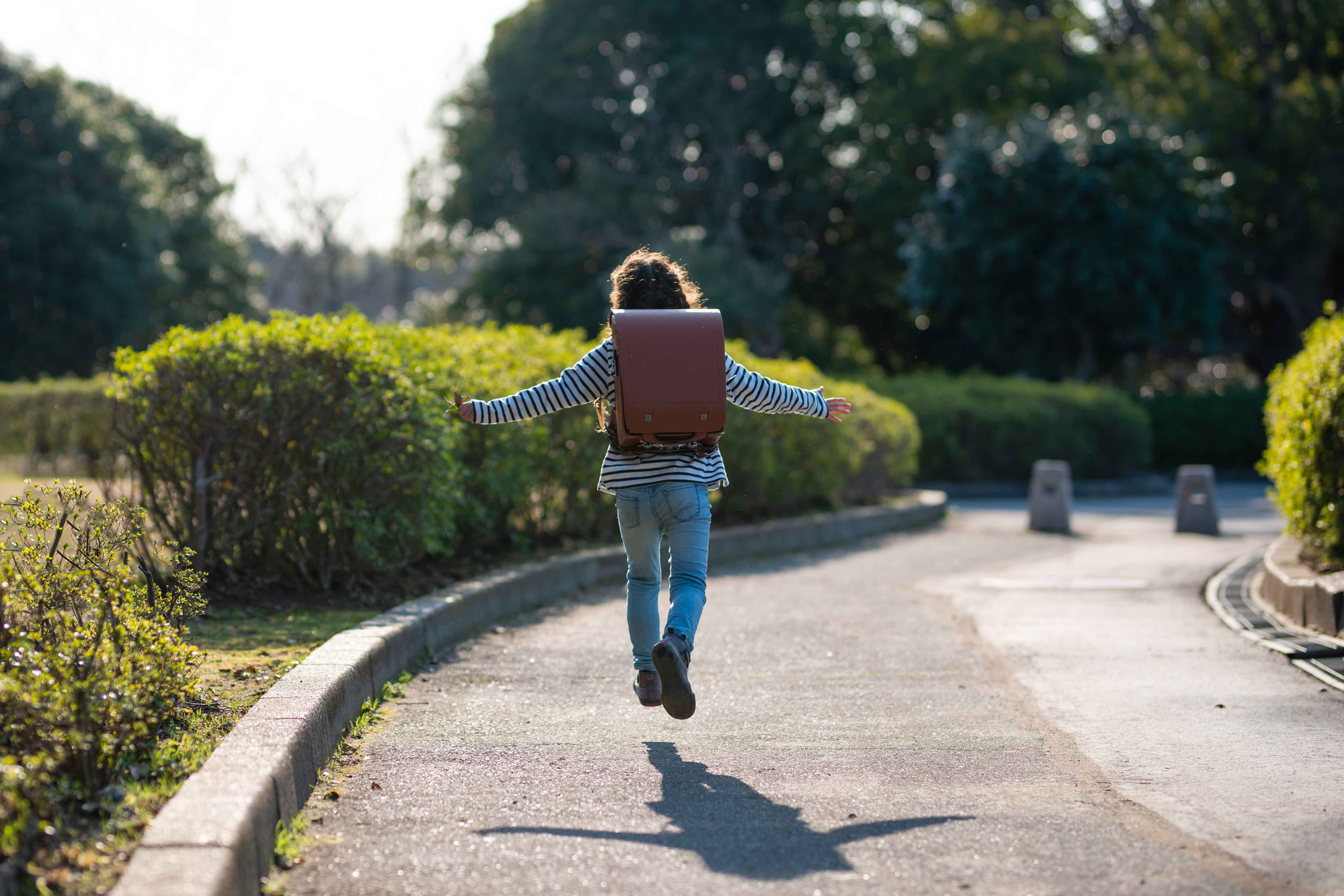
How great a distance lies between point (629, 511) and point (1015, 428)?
763 inches

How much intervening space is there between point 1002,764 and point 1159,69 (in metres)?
32.5

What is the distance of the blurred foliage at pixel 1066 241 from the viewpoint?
28.5 meters

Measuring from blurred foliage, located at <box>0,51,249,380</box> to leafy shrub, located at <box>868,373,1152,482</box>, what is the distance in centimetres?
2032

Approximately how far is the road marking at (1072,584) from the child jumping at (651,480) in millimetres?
5240

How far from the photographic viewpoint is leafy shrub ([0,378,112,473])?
774 inches

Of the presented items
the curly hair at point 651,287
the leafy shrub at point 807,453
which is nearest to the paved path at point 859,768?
the curly hair at point 651,287

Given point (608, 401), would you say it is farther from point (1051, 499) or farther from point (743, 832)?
point (1051, 499)

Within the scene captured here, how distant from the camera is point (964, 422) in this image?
23.4m

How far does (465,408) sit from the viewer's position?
5.09m

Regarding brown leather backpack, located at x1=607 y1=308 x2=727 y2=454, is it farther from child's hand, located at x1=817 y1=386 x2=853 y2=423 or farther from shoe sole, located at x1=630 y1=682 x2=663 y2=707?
shoe sole, located at x1=630 y1=682 x2=663 y2=707

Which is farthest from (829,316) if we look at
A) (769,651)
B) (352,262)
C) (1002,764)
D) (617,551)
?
(1002,764)

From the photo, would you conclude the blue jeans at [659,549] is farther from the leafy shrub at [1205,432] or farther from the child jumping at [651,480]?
the leafy shrub at [1205,432]

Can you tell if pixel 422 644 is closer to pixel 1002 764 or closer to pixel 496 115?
pixel 1002 764

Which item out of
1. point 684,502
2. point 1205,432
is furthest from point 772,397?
point 1205,432
